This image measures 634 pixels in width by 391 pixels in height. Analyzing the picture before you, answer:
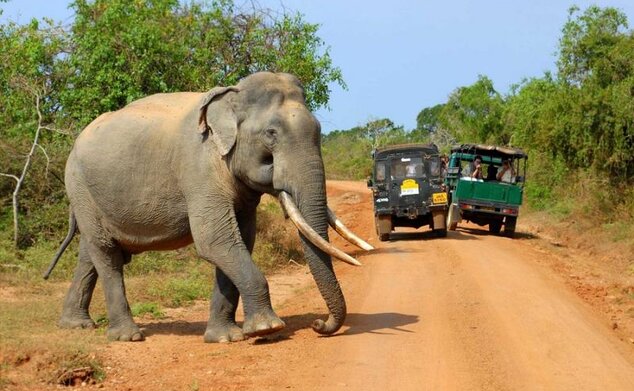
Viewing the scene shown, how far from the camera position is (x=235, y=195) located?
11.1 meters

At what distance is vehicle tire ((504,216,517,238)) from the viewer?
88.3 feet

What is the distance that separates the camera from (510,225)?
27078 millimetres

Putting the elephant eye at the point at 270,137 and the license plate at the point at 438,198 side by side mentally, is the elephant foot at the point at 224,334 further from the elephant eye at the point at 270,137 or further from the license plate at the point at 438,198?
the license plate at the point at 438,198

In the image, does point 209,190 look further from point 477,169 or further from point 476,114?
point 476,114

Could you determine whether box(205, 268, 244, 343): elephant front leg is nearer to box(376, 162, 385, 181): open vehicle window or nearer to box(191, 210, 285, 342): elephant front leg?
box(191, 210, 285, 342): elephant front leg

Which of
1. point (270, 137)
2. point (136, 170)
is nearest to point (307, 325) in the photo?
point (270, 137)

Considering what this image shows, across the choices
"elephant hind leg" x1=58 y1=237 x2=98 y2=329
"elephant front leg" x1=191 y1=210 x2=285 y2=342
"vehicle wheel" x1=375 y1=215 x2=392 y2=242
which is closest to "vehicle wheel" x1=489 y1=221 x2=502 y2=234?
"vehicle wheel" x1=375 y1=215 x2=392 y2=242

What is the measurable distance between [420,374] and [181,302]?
21.4 ft

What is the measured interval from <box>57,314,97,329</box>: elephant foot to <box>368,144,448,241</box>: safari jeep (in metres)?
13.4

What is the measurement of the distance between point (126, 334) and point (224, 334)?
1.18 meters

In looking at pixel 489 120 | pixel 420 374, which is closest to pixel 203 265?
pixel 420 374

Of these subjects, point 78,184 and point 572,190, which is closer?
point 78,184

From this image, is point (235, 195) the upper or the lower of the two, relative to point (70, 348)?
upper

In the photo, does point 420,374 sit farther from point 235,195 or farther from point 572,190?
point 572,190
